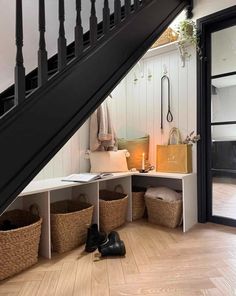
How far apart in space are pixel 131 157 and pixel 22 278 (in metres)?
1.73

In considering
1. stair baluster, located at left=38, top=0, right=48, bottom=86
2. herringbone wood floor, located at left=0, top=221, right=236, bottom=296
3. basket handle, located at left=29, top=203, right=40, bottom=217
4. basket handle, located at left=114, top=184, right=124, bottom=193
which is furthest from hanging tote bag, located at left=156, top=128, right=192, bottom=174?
stair baluster, located at left=38, top=0, right=48, bottom=86

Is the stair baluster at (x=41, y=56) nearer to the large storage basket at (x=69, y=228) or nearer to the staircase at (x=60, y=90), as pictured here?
the staircase at (x=60, y=90)

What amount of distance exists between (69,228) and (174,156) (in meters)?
1.31

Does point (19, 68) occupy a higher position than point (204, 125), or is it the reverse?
point (19, 68)

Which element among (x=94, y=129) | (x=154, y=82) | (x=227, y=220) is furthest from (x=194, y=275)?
(x=154, y=82)

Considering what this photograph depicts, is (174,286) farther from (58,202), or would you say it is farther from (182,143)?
(182,143)

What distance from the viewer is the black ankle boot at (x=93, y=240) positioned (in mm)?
2057

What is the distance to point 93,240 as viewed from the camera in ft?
6.83

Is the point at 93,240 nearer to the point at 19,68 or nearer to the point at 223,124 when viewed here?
the point at 19,68

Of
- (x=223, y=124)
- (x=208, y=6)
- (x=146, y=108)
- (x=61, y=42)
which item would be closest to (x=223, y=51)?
(x=208, y=6)

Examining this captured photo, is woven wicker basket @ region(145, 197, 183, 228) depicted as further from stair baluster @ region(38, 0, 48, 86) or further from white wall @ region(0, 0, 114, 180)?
stair baluster @ region(38, 0, 48, 86)

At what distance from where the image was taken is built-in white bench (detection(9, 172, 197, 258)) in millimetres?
1969

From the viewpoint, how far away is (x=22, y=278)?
1.67 m

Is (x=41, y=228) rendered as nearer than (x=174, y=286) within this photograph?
No
